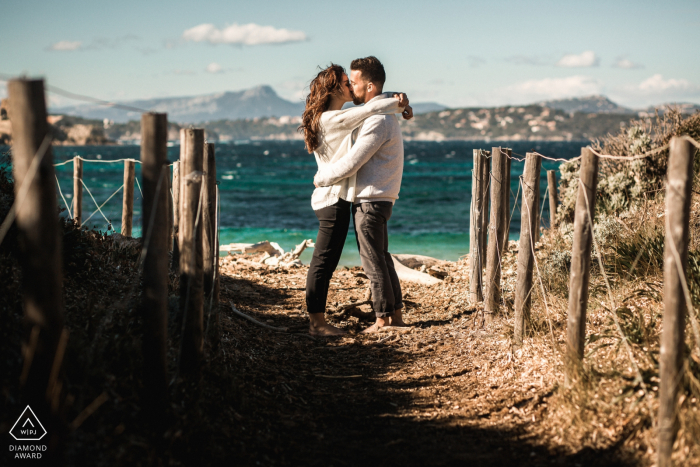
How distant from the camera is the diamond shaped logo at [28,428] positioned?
2.35 metres

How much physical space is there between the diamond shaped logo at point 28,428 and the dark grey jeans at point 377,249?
2.78 meters

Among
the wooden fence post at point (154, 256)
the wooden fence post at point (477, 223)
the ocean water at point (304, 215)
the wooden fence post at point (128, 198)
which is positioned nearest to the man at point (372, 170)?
the wooden fence post at point (477, 223)

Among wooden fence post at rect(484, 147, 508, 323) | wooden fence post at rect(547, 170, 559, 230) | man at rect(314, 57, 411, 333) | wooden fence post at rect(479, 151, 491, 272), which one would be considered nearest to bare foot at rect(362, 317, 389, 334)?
man at rect(314, 57, 411, 333)

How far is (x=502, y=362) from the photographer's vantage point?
164 inches

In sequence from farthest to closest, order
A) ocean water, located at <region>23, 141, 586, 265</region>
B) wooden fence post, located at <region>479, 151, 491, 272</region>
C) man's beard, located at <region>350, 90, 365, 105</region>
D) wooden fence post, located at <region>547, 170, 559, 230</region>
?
ocean water, located at <region>23, 141, 586, 265</region> < wooden fence post, located at <region>547, 170, 559, 230</region> < wooden fence post, located at <region>479, 151, 491, 272</region> < man's beard, located at <region>350, 90, 365, 105</region>

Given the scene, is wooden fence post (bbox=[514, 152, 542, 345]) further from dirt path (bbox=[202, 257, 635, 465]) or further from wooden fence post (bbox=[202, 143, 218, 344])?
wooden fence post (bbox=[202, 143, 218, 344])

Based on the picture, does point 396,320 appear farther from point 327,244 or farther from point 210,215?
point 210,215

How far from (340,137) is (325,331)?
1761 millimetres

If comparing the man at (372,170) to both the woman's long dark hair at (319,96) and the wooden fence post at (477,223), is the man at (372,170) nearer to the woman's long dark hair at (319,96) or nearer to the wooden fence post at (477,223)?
the woman's long dark hair at (319,96)

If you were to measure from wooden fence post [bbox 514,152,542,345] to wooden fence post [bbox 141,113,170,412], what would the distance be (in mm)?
2640

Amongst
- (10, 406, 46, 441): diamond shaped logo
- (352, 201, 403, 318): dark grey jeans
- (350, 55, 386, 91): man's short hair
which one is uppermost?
(350, 55, 386, 91): man's short hair

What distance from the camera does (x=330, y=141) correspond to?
15.3ft

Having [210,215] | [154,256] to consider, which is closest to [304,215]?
[210,215]

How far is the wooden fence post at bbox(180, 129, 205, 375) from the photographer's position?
9.94 ft
